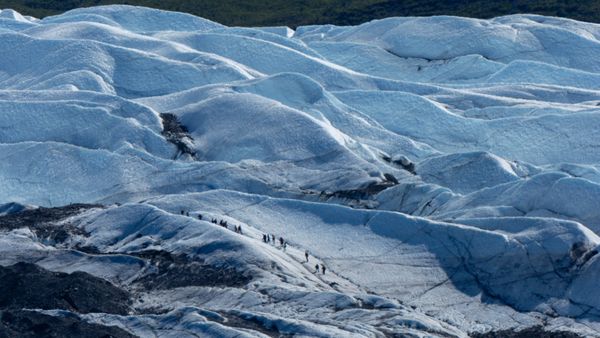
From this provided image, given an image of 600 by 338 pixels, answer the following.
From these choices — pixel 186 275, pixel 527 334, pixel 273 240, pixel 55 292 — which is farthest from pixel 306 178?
pixel 55 292

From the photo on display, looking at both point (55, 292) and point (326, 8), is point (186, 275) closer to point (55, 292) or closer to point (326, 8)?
→ point (55, 292)

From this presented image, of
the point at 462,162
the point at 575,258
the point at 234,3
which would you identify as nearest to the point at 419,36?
the point at 462,162

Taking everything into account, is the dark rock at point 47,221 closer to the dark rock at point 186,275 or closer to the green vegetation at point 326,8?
the dark rock at point 186,275

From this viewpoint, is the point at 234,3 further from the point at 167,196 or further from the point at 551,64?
the point at 167,196

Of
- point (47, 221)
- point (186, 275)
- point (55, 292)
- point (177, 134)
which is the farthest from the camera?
point (177, 134)

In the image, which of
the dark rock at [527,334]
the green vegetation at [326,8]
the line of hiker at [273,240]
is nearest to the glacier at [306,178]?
the dark rock at [527,334]

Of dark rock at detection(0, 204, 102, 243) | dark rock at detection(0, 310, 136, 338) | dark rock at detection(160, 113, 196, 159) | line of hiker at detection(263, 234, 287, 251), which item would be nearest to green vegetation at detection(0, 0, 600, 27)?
dark rock at detection(160, 113, 196, 159)
